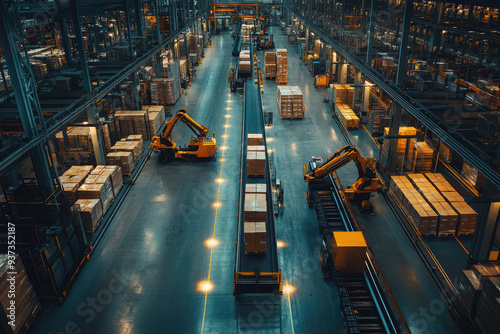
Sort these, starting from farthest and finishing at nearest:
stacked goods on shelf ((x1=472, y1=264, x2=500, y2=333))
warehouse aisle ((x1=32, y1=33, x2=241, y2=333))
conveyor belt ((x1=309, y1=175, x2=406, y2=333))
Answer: warehouse aisle ((x1=32, y1=33, x2=241, y2=333)) < conveyor belt ((x1=309, y1=175, x2=406, y2=333)) < stacked goods on shelf ((x1=472, y1=264, x2=500, y2=333))

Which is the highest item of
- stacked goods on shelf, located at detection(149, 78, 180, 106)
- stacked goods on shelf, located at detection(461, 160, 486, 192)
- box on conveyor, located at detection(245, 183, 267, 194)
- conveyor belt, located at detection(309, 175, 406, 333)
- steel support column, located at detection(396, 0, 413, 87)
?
steel support column, located at detection(396, 0, 413, 87)

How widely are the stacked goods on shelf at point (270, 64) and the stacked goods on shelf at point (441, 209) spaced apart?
21498 mm

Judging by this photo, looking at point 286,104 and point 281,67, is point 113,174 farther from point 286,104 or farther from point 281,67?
point 281,67

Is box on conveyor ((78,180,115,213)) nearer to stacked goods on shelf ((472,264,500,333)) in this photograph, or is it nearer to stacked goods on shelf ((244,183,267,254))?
stacked goods on shelf ((244,183,267,254))

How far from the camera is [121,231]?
1305 cm

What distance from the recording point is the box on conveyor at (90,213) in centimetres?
1252

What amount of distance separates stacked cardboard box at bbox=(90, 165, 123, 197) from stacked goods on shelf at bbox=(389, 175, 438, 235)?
1086cm

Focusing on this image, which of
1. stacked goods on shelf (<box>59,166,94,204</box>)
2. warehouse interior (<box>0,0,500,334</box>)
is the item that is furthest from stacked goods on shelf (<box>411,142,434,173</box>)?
stacked goods on shelf (<box>59,166,94,204</box>)

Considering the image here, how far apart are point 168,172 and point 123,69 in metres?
5.45

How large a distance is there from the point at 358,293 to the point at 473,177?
7.99 metres

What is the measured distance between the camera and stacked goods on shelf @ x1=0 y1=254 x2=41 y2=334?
27.9 ft

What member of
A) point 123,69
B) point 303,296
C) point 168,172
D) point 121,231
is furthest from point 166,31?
point 303,296

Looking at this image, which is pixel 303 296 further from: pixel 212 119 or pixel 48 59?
pixel 48 59

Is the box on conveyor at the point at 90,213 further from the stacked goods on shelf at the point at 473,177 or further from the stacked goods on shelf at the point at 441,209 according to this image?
the stacked goods on shelf at the point at 473,177
